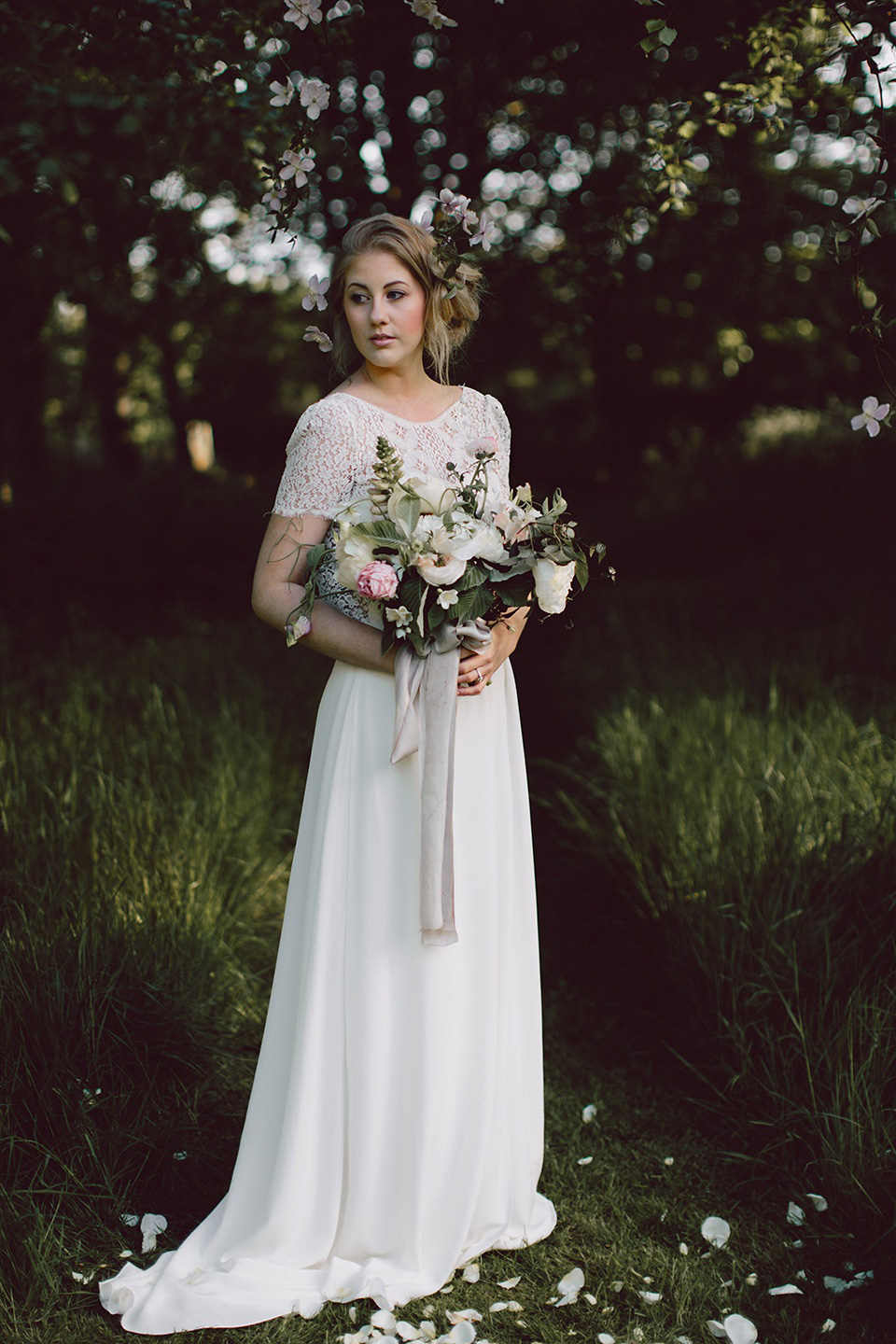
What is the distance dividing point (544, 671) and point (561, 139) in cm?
333

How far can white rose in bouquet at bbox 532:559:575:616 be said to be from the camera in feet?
7.72

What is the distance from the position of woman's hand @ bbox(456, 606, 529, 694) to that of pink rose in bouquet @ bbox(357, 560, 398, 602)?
1.21 ft

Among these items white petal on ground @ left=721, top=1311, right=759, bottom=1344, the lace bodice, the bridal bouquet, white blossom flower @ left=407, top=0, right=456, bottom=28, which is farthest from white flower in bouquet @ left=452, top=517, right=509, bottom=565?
white petal on ground @ left=721, top=1311, right=759, bottom=1344

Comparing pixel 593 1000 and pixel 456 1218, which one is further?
pixel 593 1000

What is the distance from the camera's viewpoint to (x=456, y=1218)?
2.69 metres

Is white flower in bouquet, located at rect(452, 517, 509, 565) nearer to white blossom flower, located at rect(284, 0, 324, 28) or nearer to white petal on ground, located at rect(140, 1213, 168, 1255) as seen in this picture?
white blossom flower, located at rect(284, 0, 324, 28)

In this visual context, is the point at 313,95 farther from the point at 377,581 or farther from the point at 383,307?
the point at 377,581

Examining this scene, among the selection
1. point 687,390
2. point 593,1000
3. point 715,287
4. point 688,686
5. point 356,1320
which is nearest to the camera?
point 356,1320

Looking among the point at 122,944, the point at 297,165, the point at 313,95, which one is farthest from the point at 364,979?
the point at 313,95

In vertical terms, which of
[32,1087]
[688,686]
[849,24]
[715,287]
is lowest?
[32,1087]

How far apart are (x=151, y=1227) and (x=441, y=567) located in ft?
6.27

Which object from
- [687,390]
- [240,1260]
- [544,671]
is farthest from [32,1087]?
[687,390]

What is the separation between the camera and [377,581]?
2.23 metres

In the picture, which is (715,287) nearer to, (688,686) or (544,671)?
(544,671)
